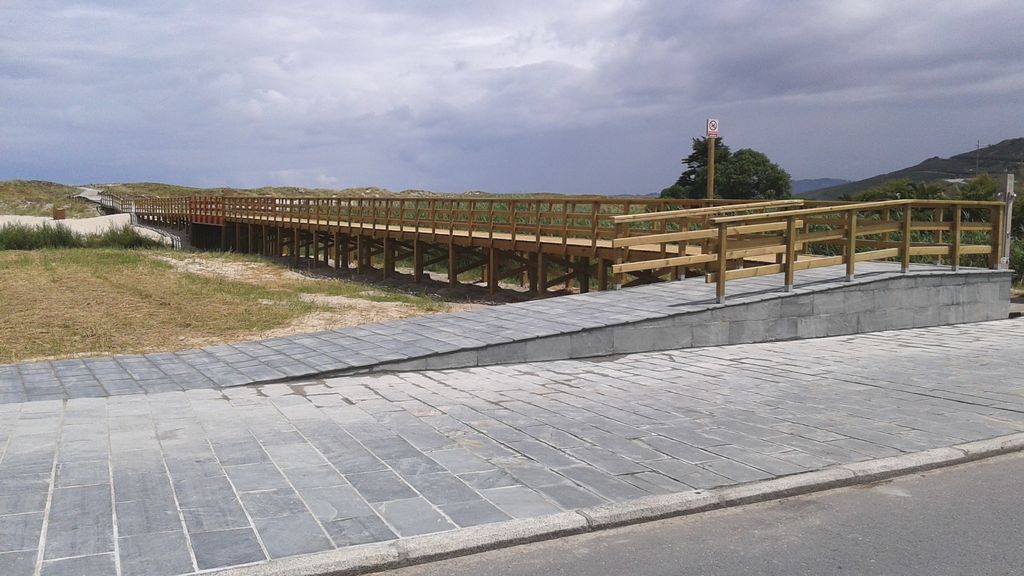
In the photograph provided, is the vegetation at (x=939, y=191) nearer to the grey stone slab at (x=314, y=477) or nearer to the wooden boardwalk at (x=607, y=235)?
the wooden boardwalk at (x=607, y=235)

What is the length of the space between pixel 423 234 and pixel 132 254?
518 inches

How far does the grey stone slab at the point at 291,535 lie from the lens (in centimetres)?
404

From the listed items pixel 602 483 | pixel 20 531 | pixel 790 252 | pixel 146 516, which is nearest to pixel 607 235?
pixel 790 252

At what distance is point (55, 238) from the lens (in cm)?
3659

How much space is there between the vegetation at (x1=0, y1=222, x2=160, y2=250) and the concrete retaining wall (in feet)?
106

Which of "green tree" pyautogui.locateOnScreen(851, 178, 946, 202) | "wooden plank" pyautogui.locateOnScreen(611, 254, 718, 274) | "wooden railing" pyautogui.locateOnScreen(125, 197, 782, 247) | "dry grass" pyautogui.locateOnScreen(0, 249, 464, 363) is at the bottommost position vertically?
"dry grass" pyautogui.locateOnScreen(0, 249, 464, 363)

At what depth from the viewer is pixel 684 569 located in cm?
397

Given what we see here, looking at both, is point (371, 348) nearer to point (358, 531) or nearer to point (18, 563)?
point (358, 531)

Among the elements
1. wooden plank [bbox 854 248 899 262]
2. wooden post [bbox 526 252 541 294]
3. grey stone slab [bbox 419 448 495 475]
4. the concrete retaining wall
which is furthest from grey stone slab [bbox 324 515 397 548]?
wooden post [bbox 526 252 541 294]

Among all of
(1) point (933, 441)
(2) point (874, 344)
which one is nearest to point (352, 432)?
(1) point (933, 441)

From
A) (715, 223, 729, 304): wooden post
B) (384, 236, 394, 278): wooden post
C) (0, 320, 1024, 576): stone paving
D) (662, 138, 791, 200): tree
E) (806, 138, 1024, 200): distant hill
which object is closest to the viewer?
(0, 320, 1024, 576): stone paving

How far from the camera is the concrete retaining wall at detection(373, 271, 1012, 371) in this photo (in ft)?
29.3

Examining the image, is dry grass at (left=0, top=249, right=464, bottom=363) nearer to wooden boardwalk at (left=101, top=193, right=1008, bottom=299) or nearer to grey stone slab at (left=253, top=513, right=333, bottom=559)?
wooden boardwalk at (left=101, top=193, right=1008, bottom=299)

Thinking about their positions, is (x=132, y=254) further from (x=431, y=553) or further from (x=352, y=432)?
(x=431, y=553)
